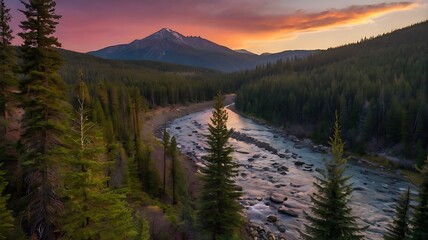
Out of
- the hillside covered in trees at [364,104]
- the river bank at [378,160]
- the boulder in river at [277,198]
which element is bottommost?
the river bank at [378,160]

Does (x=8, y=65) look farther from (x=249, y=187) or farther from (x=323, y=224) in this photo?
(x=249, y=187)

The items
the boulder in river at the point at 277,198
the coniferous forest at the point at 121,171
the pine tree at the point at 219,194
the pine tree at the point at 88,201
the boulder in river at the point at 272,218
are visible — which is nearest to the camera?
the pine tree at the point at 88,201

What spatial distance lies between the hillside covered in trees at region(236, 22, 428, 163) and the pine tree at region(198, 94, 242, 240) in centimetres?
6251

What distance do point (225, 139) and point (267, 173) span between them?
4215 cm

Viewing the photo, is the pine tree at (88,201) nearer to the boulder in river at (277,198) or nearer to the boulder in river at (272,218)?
the boulder in river at (272,218)

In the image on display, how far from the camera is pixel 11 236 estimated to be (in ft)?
61.1

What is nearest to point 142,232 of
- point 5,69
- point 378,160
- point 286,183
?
point 5,69

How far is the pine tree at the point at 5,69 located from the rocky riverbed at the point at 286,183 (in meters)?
21.5

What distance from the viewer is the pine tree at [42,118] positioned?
18.2 meters

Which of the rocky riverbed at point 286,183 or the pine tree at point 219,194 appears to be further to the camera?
the rocky riverbed at point 286,183

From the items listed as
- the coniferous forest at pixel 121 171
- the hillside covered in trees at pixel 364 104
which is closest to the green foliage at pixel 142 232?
the coniferous forest at pixel 121 171

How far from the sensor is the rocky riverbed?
44688 mm

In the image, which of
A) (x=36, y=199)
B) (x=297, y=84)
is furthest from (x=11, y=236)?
(x=297, y=84)

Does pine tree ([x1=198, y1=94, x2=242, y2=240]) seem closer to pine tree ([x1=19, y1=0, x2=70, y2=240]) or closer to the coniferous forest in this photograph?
the coniferous forest
